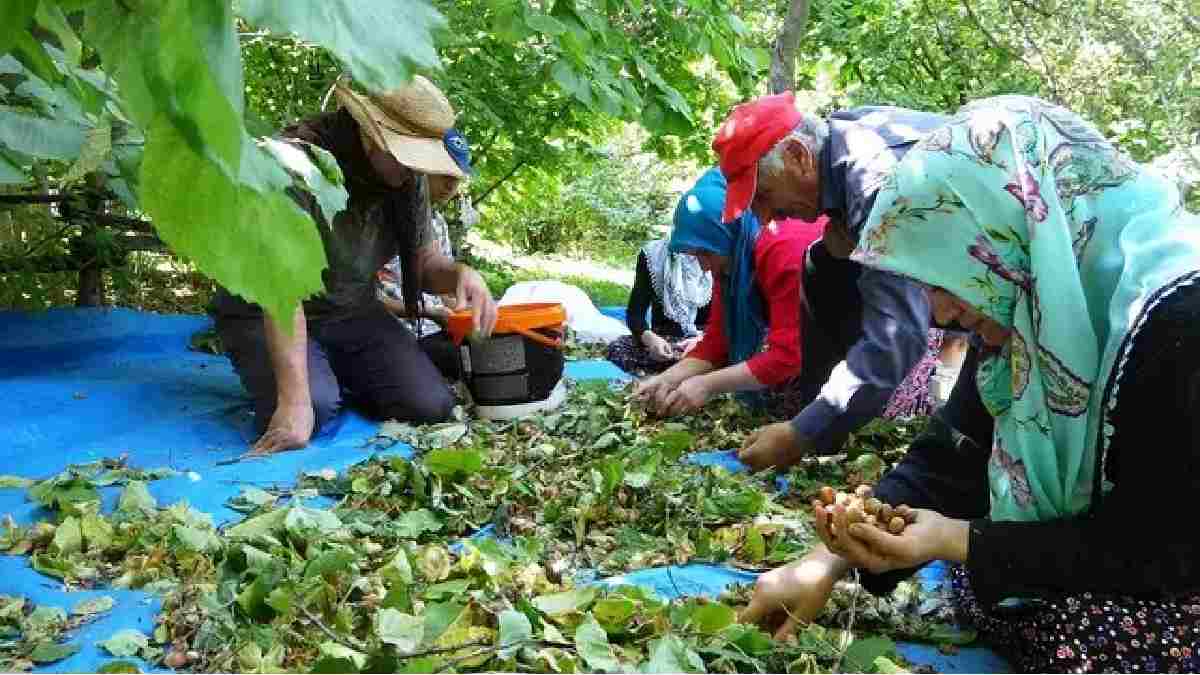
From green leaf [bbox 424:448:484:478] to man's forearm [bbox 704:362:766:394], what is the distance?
3.09 feet

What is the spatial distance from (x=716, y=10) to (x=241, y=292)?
3184mm

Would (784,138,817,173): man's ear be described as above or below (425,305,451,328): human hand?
above

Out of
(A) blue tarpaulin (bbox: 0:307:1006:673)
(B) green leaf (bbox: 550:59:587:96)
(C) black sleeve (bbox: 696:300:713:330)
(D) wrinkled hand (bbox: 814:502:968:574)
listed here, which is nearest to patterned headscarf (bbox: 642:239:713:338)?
(C) black sleeve (bbox: 696:300:713:330)

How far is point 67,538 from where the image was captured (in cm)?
218

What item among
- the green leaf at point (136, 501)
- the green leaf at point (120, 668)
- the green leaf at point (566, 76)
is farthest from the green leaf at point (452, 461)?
the green leaf at point (566, 76)

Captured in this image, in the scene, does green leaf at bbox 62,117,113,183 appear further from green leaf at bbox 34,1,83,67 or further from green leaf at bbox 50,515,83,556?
green leaf at bbox 50,515,83,556

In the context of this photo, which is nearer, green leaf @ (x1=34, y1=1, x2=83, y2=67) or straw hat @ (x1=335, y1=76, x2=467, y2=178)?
green leaf @ (x1=34, y1=1, x2=83, y2=67)

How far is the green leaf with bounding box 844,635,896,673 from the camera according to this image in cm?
158

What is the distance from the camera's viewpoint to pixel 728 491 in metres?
2.52

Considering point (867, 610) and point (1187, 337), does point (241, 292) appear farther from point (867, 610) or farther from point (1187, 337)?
point (867, 610)

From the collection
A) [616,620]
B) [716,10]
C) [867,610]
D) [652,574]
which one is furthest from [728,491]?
[716,10]

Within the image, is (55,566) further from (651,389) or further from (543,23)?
(651,389)

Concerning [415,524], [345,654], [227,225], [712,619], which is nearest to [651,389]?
[415,524]

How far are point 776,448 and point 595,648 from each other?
1219mm
